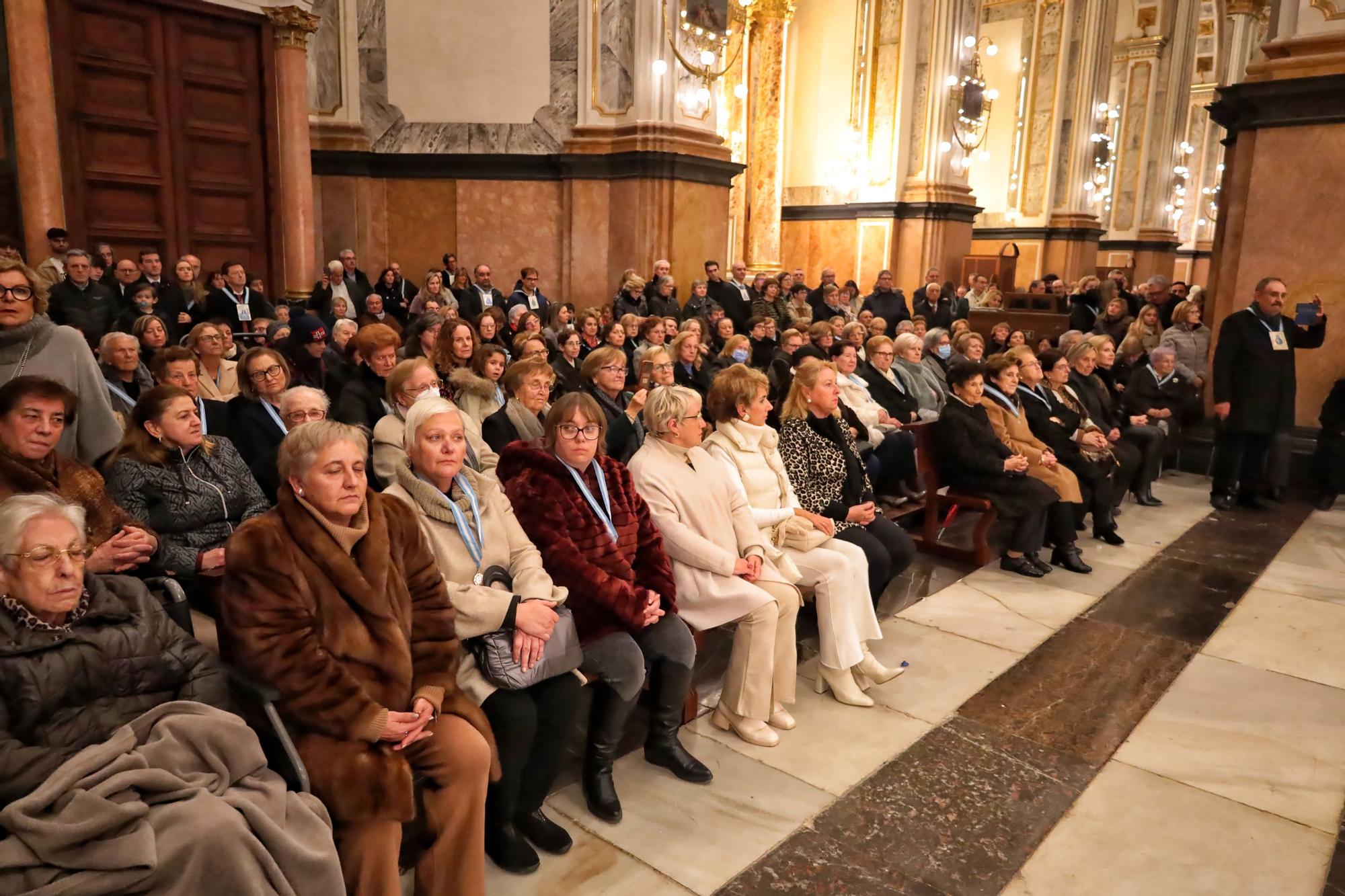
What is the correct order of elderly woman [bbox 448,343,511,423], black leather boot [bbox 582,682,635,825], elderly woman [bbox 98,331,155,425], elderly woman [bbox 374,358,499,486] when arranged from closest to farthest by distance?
1. black leather boot [bbox 582,682,635,825]
2. elderly woman [bbox 374,358,499,486]
3. elderly woman [bbox 98,331,155,425]
4. elderly woman [bbox 448,343,511,423]

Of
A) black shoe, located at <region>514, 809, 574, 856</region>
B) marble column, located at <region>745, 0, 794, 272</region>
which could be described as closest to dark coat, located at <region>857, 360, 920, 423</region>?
black shoe, located at <region>514, 809, 574, 856</region>

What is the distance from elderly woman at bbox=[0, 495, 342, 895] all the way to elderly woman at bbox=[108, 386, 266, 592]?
0.69m

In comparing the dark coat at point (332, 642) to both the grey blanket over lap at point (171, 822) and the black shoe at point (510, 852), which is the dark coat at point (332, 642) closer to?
the grey blanket over lap at point (171, 822)

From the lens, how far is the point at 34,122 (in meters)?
7.62

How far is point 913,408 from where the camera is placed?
7043 millimetres

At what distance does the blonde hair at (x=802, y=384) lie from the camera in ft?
14.7

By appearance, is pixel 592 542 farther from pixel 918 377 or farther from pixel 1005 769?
pixel 918 377

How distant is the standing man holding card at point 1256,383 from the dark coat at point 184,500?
6.89 meters

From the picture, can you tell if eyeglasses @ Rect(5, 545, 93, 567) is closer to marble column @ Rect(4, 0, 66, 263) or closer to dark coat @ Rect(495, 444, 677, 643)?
dark coat @ Rect(495, 444, 677, 643)

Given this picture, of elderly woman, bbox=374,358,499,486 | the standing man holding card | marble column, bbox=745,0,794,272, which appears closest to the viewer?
elderly woman, bbox=374,358,499,486

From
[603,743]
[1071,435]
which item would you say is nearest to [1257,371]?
[1071,435]

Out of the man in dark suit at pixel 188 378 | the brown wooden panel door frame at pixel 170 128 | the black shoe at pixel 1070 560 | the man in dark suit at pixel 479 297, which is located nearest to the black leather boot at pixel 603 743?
the man in dark suit at pixel 188 378

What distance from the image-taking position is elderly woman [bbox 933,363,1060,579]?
17.8ft

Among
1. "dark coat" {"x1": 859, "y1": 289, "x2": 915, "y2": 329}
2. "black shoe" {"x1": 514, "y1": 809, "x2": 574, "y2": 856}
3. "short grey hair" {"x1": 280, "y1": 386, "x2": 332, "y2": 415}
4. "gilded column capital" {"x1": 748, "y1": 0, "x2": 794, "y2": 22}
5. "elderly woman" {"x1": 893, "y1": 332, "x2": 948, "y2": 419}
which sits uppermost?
"gilded column capital" {"x1": 748, "y1": 0, "x2": 794, "y2": 22}
